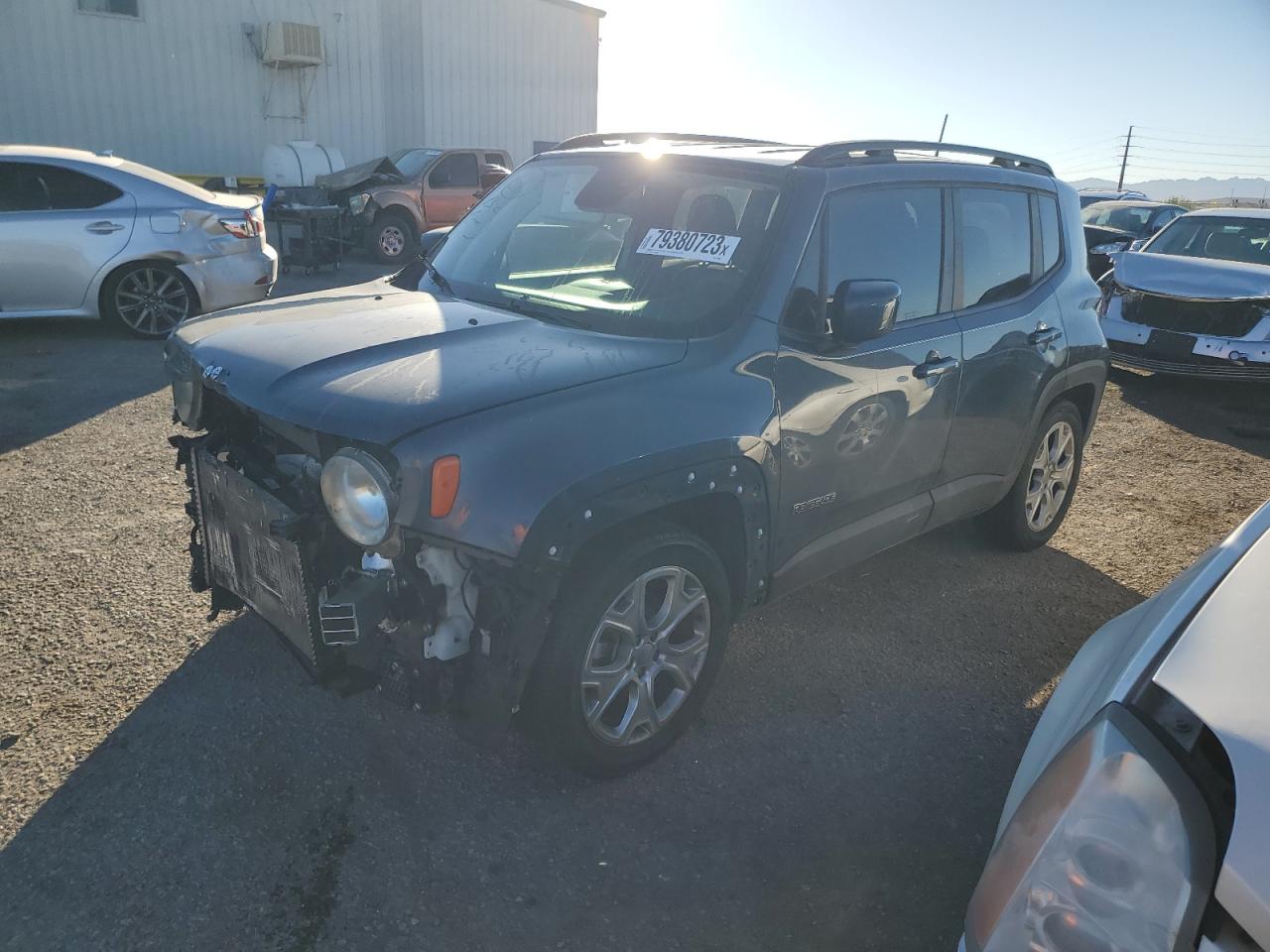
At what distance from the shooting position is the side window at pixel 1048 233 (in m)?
4.43

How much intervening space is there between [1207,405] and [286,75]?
18121 millimetres

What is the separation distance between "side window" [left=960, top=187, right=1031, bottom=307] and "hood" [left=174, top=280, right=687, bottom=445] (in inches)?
65.5

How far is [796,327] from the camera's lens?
311cm

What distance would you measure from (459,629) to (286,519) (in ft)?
1.82

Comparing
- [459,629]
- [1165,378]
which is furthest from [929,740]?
[1165,378]

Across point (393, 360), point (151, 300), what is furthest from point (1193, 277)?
point (151, 300)

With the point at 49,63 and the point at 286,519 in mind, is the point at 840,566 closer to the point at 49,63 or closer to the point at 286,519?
the point at 286,519

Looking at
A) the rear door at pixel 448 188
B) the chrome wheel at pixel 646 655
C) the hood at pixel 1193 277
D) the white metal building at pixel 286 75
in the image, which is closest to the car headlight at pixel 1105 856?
the chrome wheel at pixel 646 655

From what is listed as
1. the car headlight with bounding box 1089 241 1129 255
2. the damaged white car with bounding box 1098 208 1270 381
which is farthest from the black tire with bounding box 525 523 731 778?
the car headlight with bounding box 1089 241 1129 255

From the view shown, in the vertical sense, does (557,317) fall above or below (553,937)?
above

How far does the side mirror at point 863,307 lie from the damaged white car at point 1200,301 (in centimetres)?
544

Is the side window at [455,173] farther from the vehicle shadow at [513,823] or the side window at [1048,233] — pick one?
the vehicle shadow at [513,823]

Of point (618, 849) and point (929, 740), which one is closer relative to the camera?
point (618, 849)

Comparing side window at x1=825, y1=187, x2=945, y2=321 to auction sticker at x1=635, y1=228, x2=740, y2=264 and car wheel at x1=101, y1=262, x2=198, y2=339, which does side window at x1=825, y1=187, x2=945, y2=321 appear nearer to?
auction sticker at x1=635, y1=228, x2=740, y2=264
